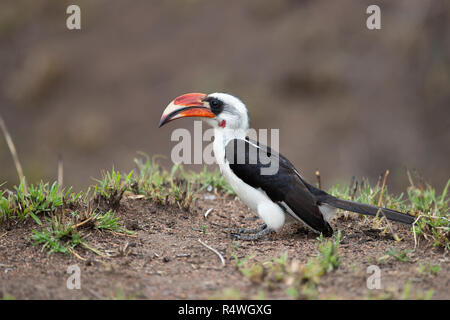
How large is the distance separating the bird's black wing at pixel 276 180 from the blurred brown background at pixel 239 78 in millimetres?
4970

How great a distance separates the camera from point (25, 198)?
166 inches

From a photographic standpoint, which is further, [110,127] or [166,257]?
[110,127]

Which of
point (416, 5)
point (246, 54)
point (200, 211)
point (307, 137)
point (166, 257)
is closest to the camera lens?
point (166, 257)

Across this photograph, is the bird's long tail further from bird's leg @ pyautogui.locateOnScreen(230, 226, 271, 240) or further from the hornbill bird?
bird's leg @ pyautogui.locateOnScreen(230, 226, 271, 240)

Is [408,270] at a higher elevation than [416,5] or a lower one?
lower

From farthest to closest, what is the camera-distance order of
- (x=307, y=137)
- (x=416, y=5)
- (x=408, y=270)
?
(x=416, y=5), (x=307, y=137), (x=408, y=270)

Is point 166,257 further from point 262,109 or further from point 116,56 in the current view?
point 116,56

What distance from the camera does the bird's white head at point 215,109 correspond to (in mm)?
4730

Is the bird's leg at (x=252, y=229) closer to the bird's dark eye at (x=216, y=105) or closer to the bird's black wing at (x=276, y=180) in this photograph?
the bird's black wing at (x=276, y=180)

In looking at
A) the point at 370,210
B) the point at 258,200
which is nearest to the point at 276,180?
the point at 258,200

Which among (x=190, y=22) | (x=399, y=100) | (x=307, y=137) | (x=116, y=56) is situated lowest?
(x=307, y=137)

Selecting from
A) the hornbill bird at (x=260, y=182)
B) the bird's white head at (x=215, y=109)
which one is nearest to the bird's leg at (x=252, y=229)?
the hornbill bird at (x=260, y=182)
